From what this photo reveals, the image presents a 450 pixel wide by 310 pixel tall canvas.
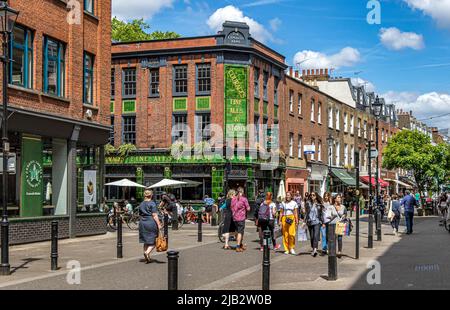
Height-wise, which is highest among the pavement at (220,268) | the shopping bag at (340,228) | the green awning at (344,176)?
the green awning at (344,176)

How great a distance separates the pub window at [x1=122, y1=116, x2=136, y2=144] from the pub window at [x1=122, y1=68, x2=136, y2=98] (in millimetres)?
1496

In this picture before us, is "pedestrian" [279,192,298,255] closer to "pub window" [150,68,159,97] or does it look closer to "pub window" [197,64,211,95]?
"pub window" [197,64,211,95]

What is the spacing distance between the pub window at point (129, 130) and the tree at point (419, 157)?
20981mm

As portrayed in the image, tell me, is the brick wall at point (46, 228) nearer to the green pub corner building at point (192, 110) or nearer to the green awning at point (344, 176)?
the green pub corner building at point (192, 110)

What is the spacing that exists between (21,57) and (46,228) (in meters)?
5.48

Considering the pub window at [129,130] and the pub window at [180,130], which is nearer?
the pub window at [180,130]

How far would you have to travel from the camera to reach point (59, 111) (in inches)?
835

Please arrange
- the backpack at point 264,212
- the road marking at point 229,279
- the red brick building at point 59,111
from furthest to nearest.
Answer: the red brick building at point 59,111 → the backpack at point 264,212 → the road marking at point 229,279

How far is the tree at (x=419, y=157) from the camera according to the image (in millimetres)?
46750

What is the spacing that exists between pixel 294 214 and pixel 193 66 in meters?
22.1

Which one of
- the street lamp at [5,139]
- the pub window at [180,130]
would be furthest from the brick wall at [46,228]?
the pub window at [180,130]

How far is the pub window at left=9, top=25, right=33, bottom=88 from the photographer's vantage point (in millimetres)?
19172

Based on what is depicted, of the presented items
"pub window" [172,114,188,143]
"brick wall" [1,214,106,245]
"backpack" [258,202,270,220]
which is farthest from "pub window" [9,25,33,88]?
"pub window" [172,114,188,143]
